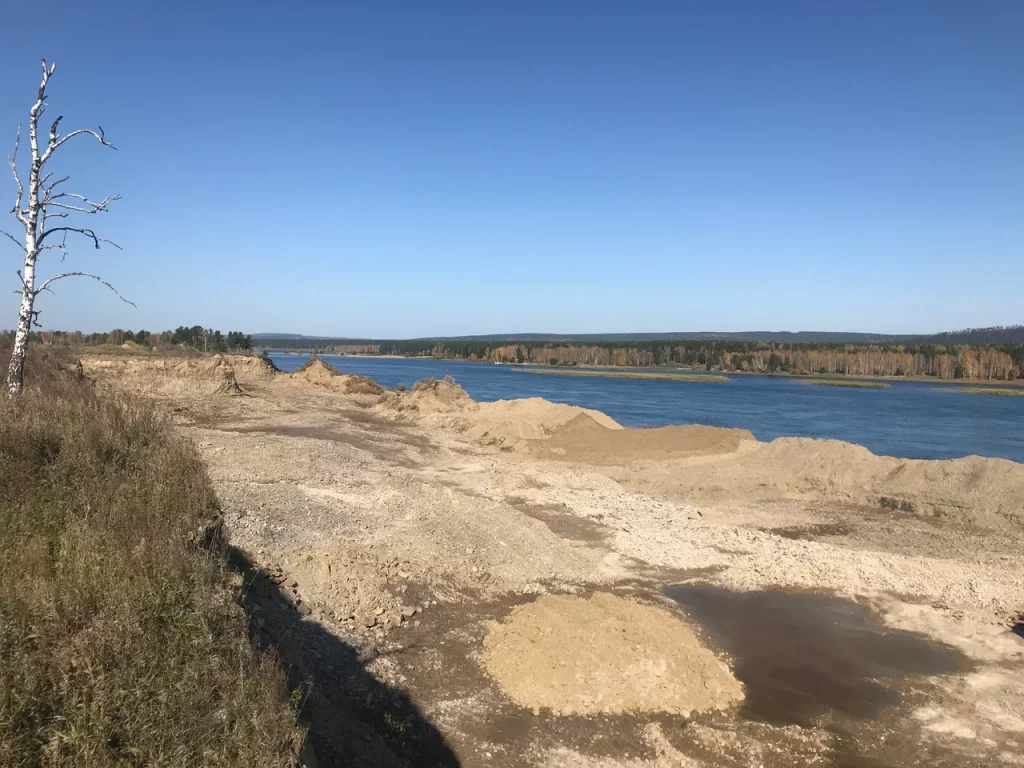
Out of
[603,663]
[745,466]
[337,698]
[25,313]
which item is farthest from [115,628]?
[745,466]

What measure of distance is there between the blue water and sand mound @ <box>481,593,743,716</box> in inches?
997

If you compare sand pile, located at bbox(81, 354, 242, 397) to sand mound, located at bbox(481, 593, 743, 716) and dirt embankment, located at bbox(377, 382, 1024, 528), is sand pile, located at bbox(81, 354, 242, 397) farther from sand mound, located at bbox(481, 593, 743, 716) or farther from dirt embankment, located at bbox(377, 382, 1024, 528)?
sand mound, located at bbox(481, 593, 743, 716)

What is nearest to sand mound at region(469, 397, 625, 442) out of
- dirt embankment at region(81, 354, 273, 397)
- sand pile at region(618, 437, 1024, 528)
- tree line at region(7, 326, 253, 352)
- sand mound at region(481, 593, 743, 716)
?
sand pile at region(618, 437, 1024, 528)

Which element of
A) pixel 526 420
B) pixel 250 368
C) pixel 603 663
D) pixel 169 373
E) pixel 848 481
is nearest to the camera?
pixel 603 663

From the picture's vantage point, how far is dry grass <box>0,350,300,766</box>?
3.21 meters

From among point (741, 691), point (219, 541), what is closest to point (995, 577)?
point (741, 691)

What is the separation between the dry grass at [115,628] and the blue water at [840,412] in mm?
30851

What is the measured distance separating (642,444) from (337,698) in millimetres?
17823

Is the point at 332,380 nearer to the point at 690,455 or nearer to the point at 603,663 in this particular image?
the point at 690,455

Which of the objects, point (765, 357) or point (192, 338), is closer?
point (192, 338)

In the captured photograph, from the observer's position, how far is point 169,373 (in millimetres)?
28281

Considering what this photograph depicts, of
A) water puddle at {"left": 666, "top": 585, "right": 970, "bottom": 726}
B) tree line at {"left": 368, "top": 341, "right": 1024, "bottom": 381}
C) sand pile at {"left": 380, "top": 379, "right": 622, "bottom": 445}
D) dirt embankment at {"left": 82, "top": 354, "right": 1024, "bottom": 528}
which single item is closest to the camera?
water puddle at {"left": 666, "top": 585, "right": 970, "bottom": 726}

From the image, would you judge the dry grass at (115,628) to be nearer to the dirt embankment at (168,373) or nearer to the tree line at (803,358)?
the dirt embankment at (168,373)

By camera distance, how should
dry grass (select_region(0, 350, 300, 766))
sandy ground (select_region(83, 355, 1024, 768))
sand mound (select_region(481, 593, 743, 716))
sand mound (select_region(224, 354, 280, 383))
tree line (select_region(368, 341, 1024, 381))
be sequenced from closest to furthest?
dry grass (select_region(0, 350, 300, 766)) → sandy ground (select_region(83, 355, 1024, 768)) → sand mound (select_region(481, 593, 743, 716)) → sand mound (select_region(224, 354, 280, 383)) → tree line (select_region(368, 341, 1024, 381))
